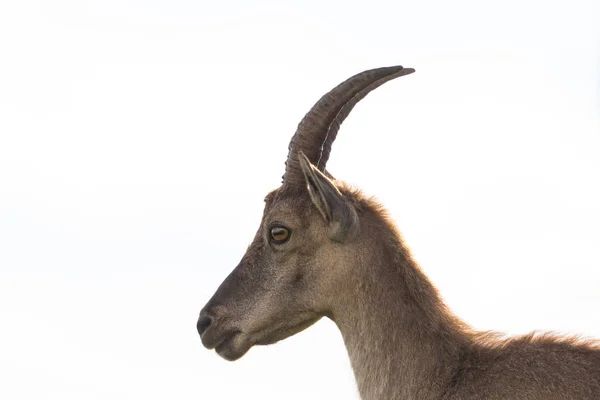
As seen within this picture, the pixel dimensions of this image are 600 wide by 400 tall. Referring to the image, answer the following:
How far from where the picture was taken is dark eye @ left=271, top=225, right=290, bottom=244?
11.9m

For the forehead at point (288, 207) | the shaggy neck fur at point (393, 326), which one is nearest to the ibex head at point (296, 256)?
the forehead at point (288, 207)

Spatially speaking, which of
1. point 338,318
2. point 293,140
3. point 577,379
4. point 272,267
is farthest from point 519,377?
point 293,140

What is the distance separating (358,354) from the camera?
11336mm

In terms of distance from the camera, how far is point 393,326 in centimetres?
1115

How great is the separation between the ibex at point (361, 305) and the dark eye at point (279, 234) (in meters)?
0.01

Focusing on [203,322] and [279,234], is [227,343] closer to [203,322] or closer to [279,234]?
[203,322]

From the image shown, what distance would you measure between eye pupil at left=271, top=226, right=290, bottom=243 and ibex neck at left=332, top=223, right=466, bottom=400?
2.94 feet

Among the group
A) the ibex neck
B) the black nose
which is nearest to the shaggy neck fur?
the ibex neck

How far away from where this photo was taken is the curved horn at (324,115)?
12117mm

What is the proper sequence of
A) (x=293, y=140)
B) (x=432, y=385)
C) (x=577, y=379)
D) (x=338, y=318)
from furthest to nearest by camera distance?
1. (x=293, y=140)
2. (x=338, y=318)
3. (x=432, y=385)
4. (x=577, y=379)

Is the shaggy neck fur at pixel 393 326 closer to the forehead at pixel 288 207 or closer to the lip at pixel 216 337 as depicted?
the forehead at pixel 288 207

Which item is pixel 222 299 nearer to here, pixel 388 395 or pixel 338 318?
pixel 338 318

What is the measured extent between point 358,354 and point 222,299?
1641 mm

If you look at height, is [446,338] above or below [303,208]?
below
